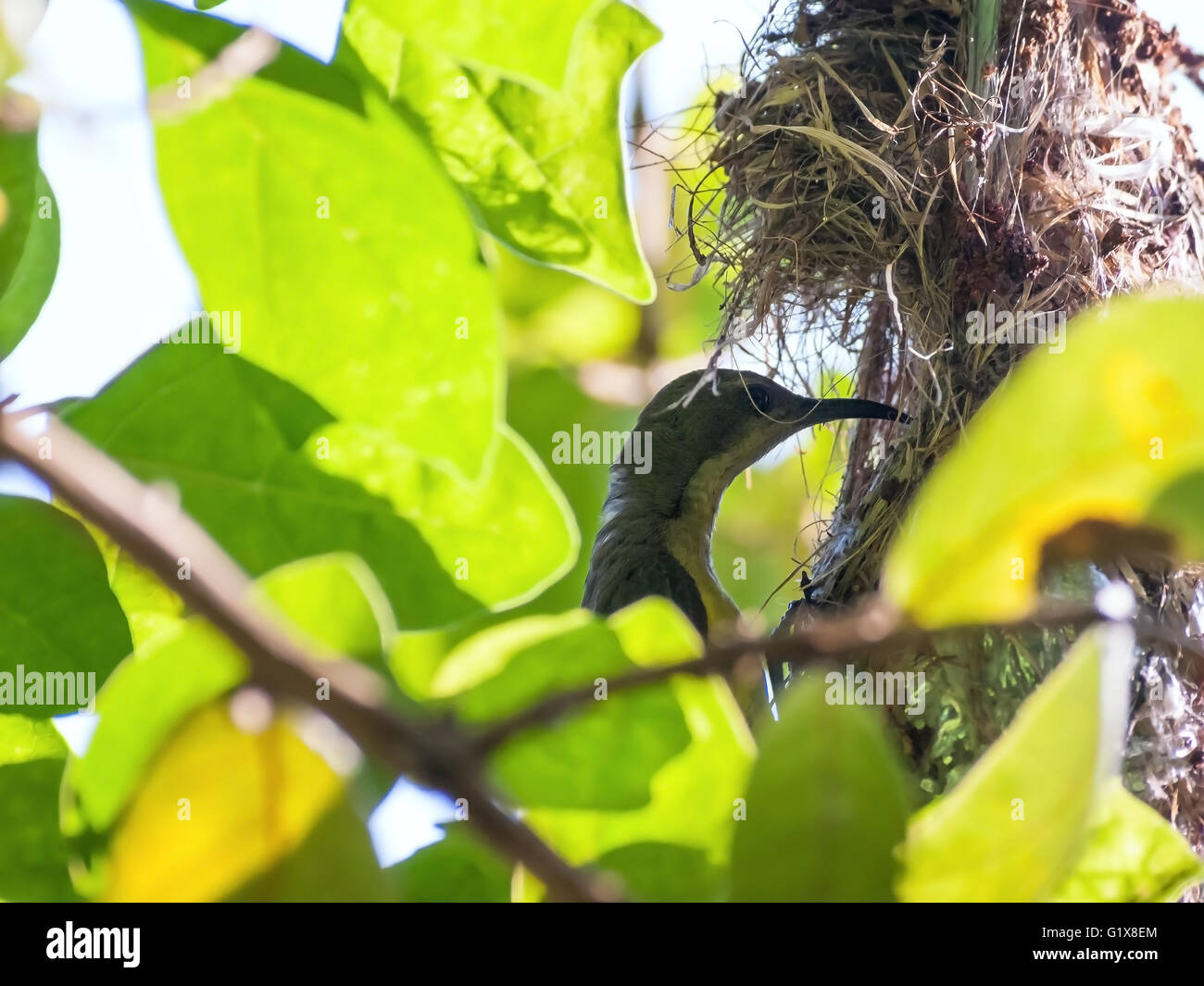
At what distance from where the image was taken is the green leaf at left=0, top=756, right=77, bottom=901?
0.77 meters

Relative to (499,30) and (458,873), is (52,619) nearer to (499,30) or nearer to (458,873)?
(458,873)

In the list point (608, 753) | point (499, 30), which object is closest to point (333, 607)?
point (608, 753)

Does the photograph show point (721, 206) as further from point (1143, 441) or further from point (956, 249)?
point (1143, 441)

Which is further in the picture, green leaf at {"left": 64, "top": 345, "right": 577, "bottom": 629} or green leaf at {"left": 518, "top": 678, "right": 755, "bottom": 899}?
green leaf at {"left": 64, "top": 345, "right": 577, "bottom": 629}

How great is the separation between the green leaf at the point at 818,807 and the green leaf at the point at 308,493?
0.30 metres

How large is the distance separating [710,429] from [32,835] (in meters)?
2.54

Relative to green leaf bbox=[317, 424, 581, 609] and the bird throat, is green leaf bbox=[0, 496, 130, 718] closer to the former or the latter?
green leaf bbox=[317, 424, 581, 609]

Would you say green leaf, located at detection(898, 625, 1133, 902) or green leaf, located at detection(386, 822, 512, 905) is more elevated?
green leaf, located at detection(898, 625, 1133, 902)

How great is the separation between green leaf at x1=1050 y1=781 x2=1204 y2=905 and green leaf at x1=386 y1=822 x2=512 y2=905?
38cm

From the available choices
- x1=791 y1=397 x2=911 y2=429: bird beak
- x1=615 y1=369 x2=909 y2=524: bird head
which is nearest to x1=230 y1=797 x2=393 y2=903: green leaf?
x1=791 y1=397 x2=911 y2=429: bird beak

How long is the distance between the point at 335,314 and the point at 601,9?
1.23 feet

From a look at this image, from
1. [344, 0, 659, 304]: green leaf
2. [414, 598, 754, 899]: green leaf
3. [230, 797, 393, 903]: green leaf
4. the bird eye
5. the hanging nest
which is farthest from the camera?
the bird eye

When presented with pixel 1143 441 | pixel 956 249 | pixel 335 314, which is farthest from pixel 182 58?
pixel 956 249

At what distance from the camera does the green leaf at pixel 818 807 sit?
59 centimetres
